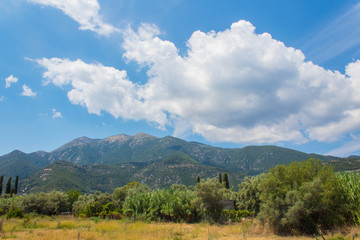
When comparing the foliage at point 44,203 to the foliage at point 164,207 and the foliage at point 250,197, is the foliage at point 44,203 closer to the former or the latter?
the foliage at point 164,207

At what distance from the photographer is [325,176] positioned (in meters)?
15.6

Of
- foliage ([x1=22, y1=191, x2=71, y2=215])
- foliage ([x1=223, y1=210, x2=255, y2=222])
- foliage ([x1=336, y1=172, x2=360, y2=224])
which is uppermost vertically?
foliage ([x1=336, y1=172, x2=360, y2=224])

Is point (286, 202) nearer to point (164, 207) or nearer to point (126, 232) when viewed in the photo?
point (126, 232)

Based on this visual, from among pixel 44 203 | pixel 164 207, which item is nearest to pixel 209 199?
pixel 164 207

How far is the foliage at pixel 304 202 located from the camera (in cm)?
1423

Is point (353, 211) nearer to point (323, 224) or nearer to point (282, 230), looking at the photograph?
point (323, 224)

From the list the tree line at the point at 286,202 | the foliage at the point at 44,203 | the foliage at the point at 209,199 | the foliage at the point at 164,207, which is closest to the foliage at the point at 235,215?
the tree line at the point at 286,202

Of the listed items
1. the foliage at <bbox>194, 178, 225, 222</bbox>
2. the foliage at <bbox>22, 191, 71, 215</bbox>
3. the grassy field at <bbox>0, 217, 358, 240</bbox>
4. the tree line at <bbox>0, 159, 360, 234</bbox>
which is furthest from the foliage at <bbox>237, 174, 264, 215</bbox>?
the foliage at <bbox>22, 191, 71, 215</bbox>

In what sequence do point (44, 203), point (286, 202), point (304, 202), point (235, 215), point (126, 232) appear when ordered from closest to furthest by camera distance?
point (126, 232), point (304, 202), point (286, 202), point (235, 215), point (44, 203)

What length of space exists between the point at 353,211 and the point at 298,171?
13.4 ft

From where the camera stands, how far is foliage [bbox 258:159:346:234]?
14.2 m

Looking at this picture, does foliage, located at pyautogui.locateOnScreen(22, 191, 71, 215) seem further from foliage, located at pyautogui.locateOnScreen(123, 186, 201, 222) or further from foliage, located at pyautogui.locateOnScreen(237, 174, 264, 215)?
foliage, located at pyautogui.locateOnScreen(237, 174, 264, 215)

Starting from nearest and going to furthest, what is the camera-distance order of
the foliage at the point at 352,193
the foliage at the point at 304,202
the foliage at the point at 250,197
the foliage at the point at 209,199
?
the foliage at the point at 304,202, the foliage at the point at 352,193, the foliage at the point at 209,199, the foliage at the point at 250,197

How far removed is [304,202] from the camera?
1445 cm
